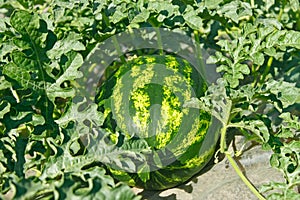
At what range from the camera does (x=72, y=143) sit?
7.57ft

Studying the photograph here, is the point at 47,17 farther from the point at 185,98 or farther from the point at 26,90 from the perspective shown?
the point at 185,98

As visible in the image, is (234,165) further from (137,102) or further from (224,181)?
(137,102)

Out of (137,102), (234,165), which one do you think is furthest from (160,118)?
(234,165)

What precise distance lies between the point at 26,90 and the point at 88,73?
582mm

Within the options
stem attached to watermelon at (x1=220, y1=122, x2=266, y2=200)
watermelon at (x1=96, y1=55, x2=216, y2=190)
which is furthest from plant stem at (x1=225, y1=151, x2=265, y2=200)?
watermelon at (x1=96, y1=55, x2=216, y2=190)

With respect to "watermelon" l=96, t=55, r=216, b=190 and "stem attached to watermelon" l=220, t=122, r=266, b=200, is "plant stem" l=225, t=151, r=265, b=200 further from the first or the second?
"watermelon" l=96, t=55, r=216, b=190

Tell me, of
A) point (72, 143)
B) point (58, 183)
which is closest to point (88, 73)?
point (72, 143)

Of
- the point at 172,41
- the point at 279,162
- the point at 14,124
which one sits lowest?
the point at 279,162

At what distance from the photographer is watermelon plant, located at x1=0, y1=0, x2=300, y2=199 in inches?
92.3

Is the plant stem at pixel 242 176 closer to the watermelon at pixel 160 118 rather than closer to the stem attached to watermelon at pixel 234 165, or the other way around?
the stem attached to watermelon at pixel 234 165

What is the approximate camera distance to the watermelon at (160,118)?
2.53m

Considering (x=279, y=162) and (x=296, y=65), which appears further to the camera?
(x=296, y=65)

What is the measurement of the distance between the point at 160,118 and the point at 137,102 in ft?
0.38

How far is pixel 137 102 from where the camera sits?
Answer: 255 cm
